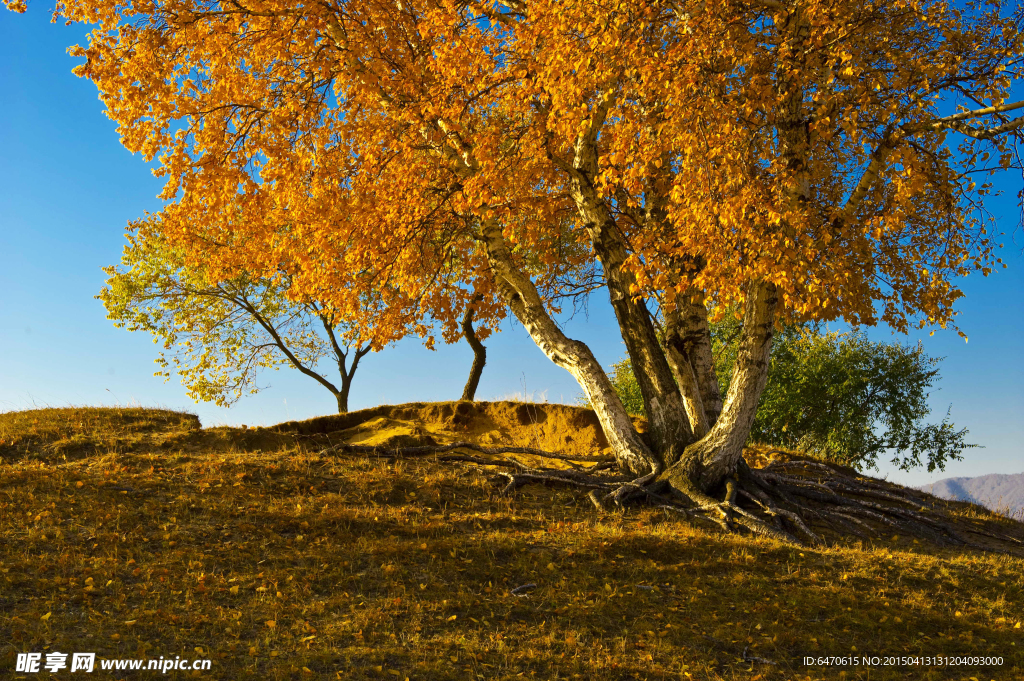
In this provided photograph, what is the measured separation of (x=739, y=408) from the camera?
12.2 metres

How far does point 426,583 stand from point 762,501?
6983 millimetres

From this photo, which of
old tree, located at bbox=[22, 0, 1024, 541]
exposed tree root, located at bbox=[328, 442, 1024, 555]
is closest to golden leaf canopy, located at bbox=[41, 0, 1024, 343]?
old tree, located at bbox=[22, 0, 1024, 541]

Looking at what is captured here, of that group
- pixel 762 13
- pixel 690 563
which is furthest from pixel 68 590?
pixel 762 13

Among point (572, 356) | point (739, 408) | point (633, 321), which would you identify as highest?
point (633, 321)

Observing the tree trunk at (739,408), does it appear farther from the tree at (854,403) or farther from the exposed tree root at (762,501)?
the tree at (854,403)

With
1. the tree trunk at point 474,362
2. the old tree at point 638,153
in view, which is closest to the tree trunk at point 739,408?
the old tree at point 638,153

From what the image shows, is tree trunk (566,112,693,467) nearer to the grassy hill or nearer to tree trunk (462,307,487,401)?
the grassy hill

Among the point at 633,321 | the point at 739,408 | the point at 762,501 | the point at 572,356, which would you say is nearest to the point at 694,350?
the point at 633,321

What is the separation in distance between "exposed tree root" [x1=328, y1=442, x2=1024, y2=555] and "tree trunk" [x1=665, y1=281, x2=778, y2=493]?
0.25 metres

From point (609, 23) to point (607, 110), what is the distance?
2.85m

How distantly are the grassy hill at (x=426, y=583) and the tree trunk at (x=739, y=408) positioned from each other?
5.09 ft

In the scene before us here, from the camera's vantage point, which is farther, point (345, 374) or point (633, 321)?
point (345, 374)

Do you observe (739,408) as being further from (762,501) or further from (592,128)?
(592,128)

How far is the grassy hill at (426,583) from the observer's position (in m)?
6.68
